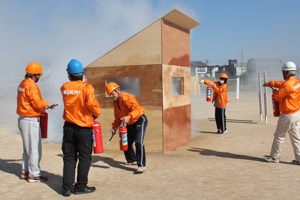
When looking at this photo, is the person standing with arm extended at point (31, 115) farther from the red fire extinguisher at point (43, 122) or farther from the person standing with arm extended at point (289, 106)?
the person standing with arm extended at point (289, 106)

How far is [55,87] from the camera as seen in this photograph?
12.4 m

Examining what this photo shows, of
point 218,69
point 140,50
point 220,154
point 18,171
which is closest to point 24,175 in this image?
point 18,171

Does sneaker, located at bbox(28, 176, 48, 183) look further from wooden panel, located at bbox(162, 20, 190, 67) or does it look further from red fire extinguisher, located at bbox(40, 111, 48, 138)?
wooden panel, located at bbox(162, 20, 190, 67)

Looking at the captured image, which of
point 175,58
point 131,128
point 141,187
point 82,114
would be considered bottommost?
point 141,187

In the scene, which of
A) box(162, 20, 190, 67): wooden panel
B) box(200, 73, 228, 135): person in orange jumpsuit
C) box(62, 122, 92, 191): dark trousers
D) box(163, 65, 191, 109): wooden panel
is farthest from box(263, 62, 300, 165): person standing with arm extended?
box(200, 73, 228, 135): person in orange jumpsuit

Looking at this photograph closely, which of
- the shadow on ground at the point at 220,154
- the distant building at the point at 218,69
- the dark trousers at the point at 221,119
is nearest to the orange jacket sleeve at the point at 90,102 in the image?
the shadow on ground at the point at 220,154

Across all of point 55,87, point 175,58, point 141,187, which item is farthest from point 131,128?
point 55,87

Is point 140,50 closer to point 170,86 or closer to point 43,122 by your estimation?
point 170,86

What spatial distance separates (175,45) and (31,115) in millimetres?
3966

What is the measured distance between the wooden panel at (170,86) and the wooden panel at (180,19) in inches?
43.7

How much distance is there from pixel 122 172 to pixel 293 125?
334 cm

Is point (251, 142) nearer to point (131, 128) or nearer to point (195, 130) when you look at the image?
point (195, 130)

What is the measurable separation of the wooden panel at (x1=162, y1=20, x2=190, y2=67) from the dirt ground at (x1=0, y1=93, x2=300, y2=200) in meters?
2.23

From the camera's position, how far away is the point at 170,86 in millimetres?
6984
